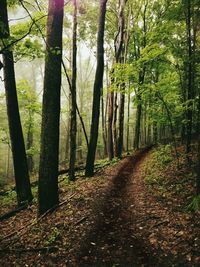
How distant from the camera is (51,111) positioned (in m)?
7.17

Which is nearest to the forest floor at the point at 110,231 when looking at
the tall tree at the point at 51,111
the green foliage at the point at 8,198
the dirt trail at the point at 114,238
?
the dirt trail at the point at 114,238

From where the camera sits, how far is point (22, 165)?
9.41 meters

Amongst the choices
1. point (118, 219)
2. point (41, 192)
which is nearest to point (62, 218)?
point (41, 192)

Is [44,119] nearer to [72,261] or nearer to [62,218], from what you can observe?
[62,218]

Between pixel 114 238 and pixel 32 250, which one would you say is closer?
pixel 32 250

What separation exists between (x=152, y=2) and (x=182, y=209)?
57.9ft

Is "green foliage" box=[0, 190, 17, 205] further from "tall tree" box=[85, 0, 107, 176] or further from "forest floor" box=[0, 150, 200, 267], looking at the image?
"tall tree" box=[85, 0, 107, 176]

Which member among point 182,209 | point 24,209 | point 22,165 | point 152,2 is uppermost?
point 152,2

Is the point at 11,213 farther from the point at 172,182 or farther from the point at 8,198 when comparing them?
the point at 172,182

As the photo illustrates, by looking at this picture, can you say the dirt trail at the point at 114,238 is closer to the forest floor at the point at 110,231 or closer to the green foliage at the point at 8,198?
the forest floor at the point at 110,231

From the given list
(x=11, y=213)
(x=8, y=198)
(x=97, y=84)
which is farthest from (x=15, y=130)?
(x=97, y=84)

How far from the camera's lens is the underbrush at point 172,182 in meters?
7.42

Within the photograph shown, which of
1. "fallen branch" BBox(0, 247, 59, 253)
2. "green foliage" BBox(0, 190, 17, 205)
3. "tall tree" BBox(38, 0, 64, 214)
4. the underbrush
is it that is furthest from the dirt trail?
"green foliage" BBox(0, 190, 17, 205)

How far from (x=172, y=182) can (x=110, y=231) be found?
443cm
